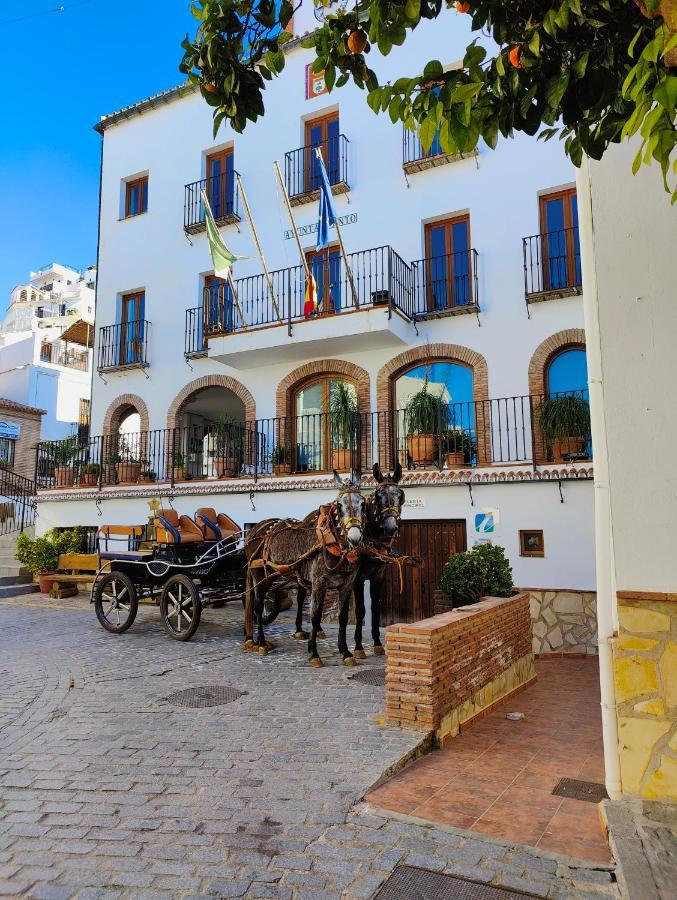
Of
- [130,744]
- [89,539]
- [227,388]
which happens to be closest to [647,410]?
[130,744]

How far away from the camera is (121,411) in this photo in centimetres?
1747

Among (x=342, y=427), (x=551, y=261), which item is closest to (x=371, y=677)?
(x=342, y=427)

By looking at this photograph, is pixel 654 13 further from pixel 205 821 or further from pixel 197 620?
pixel 197 620

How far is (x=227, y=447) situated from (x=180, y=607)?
5885 mm

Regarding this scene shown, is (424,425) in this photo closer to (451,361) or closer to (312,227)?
(451,361)

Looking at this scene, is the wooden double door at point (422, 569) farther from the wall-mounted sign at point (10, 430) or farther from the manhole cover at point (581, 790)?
the wall-mounted sign at point (10, 430)

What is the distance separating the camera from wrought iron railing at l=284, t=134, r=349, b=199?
589 inches

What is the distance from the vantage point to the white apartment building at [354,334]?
1166 cm

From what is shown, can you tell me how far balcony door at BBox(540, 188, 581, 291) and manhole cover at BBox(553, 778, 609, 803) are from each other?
379 inches

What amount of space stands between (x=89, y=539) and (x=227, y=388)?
521cm

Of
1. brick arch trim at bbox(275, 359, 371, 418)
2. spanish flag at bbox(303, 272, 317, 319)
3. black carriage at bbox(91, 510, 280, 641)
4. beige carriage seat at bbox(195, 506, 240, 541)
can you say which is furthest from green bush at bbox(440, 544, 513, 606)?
spanish flag at bbox(303, 272, 317, 319)

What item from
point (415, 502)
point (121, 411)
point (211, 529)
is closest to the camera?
point (211, 529)

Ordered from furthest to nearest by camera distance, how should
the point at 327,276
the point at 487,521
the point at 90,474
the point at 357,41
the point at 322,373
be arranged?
the point at 90,474 < the point at 322,373 < the point at 327,276 < the point at 487,521 < the point at 357,41

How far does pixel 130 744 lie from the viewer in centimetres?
507
